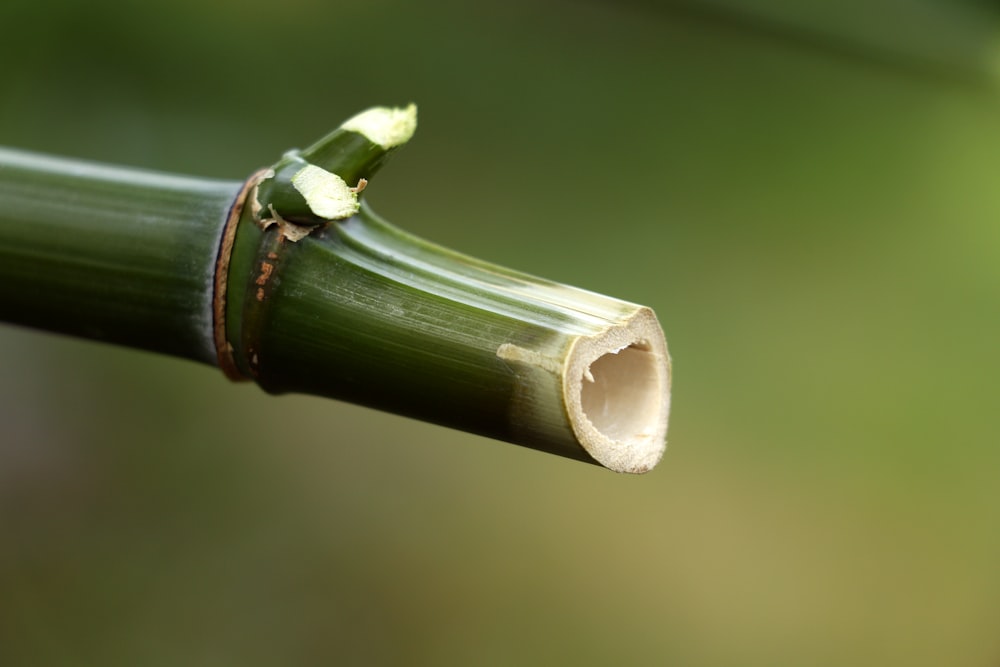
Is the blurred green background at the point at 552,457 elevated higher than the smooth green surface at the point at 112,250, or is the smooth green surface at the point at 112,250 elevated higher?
the blurred green background at the point at 552,457

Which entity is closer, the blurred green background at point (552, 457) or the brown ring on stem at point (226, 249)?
the brown ring on stem at point (226, 249)

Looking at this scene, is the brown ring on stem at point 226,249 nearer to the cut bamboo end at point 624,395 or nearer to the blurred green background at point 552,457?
the cut bamboo end at point 624,395

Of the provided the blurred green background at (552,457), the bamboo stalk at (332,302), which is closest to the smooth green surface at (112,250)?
the bamboo stalk at (332,302)

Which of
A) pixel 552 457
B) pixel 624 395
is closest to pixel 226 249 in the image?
pixel 624 395

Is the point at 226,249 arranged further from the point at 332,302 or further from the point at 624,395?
the point at 624,395

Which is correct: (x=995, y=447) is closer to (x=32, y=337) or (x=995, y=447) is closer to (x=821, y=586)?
(x=821, y=586)

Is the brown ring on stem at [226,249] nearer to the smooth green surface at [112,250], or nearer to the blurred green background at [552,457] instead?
the smooth green surface at [112,250]

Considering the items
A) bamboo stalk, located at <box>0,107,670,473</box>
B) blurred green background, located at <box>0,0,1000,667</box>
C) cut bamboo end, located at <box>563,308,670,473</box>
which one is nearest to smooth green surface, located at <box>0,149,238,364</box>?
bamboo stalk, located at <box>0,107,670,473</box>

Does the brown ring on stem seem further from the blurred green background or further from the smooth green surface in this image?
the blurred green background
